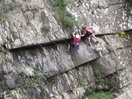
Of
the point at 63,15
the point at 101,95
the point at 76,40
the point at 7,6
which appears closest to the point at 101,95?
the point at 101,95

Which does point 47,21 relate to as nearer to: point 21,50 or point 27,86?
point 21,50

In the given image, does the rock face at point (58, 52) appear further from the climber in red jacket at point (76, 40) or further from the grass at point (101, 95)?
the grass at point (101, 95)

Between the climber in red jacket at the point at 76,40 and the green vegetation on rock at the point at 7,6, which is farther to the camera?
the climber in red jacket at the point at 76,40

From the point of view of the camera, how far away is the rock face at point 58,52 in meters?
10.4

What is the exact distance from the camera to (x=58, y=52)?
11.6 m

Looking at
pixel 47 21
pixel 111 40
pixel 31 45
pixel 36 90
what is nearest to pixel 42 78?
pixel 36 90

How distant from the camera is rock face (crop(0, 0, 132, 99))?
10383 mm

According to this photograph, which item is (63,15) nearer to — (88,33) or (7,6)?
(88,33)

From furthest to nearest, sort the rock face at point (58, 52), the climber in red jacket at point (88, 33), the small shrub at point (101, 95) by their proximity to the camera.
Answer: the small shrub at point (101, 95), the climber in red jacket at point (88, 33), the rock face at point (58, 52)

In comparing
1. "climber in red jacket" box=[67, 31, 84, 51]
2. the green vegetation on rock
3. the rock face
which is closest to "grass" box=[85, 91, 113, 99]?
the rock face

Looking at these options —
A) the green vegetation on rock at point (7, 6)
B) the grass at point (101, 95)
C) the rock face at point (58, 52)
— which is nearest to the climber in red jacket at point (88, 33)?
the rock face at point (58, 52)

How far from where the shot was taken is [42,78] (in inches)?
430

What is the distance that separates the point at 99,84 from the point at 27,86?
11.3 ft

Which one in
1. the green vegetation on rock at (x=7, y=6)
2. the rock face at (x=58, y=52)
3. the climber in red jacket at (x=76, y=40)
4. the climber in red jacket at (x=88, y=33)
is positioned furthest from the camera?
the climber in red jacket at (x=88, y=33)
